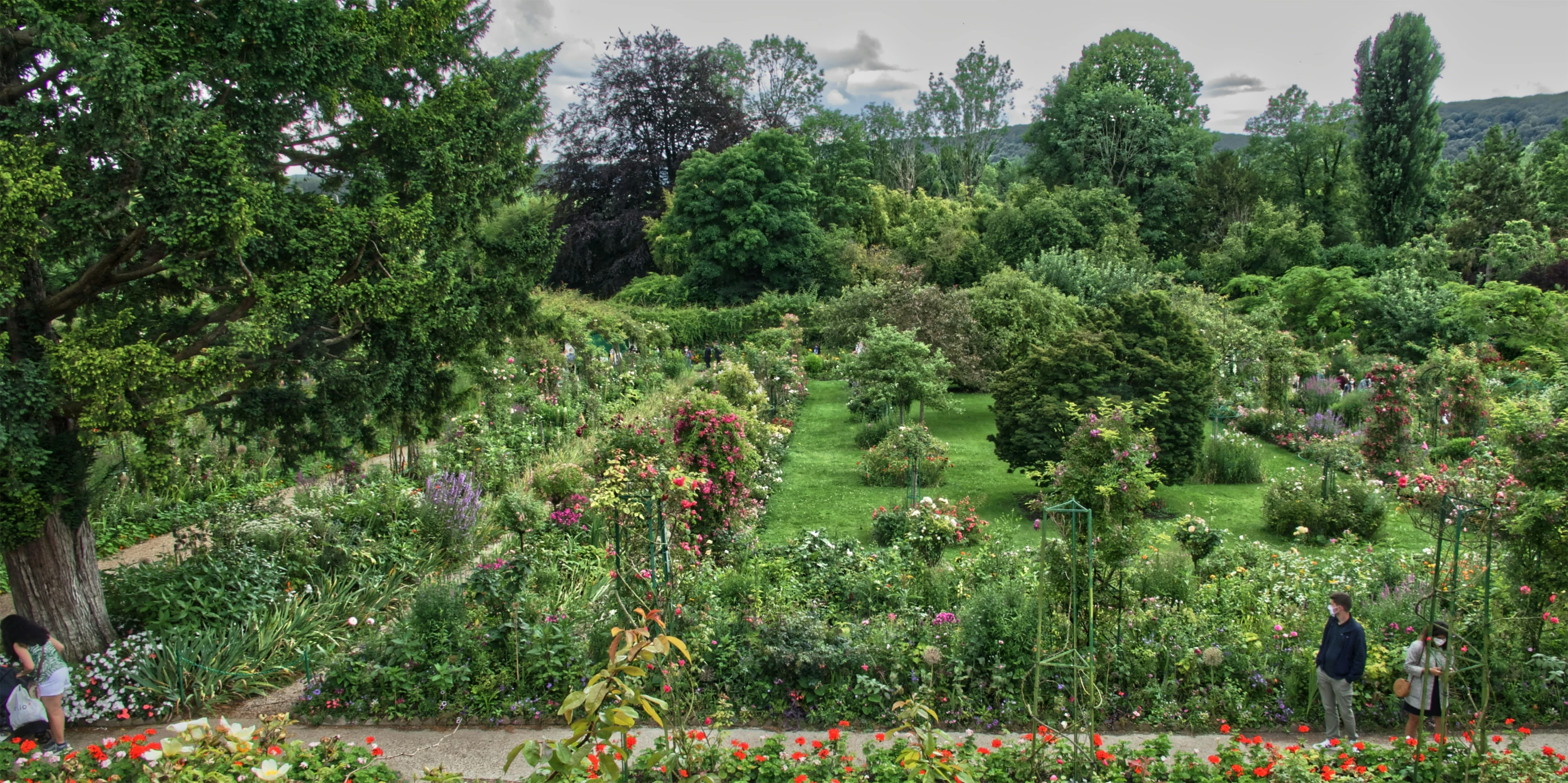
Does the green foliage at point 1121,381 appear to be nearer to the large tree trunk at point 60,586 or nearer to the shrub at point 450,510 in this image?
the shrub at point 450,510

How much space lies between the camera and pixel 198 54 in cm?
546

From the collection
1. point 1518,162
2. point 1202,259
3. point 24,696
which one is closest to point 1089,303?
point 1202,259

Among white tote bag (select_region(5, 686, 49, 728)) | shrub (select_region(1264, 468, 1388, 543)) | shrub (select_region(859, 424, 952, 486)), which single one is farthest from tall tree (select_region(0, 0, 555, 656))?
shrub (select_region(1264, 468, 1388, 543))

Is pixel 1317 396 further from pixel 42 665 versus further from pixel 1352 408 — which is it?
pixel 42 665

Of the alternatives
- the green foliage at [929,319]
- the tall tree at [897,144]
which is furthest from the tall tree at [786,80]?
the green foliage at [929,319]

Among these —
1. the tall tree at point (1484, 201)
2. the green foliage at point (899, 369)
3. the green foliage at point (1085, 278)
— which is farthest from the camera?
the tall tree at point (1484, 201)

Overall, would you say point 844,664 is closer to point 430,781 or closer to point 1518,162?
point 430,781

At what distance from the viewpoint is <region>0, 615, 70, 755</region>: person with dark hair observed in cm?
514

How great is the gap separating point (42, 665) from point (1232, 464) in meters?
12.2

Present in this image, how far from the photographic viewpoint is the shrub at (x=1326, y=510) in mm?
9203

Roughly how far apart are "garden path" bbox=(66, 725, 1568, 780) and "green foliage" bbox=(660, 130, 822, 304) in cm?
2029

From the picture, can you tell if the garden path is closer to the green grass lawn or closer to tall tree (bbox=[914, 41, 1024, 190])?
the green grass lawn

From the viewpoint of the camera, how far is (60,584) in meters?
5.90

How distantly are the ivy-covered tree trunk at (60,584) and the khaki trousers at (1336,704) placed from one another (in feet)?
26.4
